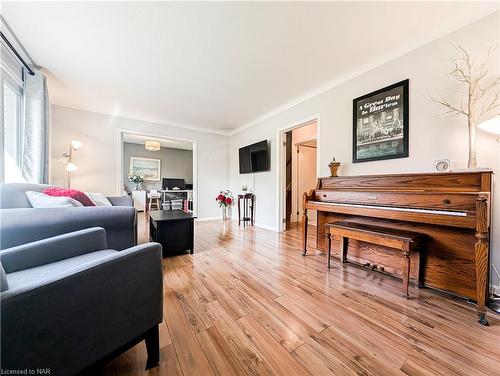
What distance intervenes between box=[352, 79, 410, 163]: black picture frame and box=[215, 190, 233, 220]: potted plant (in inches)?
115

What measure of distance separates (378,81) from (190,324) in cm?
295

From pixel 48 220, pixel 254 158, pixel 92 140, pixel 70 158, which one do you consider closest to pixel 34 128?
pixel 70 158

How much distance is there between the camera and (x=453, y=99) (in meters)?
1.67

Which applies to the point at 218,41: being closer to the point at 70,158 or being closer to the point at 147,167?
the point at 70,158

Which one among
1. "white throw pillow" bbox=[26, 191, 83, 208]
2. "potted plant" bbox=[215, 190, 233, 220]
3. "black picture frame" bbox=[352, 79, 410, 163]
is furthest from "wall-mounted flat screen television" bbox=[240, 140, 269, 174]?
"white throw pillow" bbox=[26, 191, 83, 208]

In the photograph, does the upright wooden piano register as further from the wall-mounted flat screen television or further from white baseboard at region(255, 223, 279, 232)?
the wall-mounted flat screen television

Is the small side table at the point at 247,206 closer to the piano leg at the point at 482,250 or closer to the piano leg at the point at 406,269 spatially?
the piano leg at the point at 406,269

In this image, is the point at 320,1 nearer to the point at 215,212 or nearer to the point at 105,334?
the point at 105,334

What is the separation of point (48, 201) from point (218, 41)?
2073mm

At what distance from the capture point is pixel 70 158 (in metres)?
3.27

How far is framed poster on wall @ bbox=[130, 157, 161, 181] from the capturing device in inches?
266

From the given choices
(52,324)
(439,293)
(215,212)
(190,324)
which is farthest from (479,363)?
(215,212)

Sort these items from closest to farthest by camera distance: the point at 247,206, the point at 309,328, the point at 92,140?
the point at 309,328 → the point at 92,140 → the point at 247,206

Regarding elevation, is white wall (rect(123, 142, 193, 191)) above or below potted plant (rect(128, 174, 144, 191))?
above
